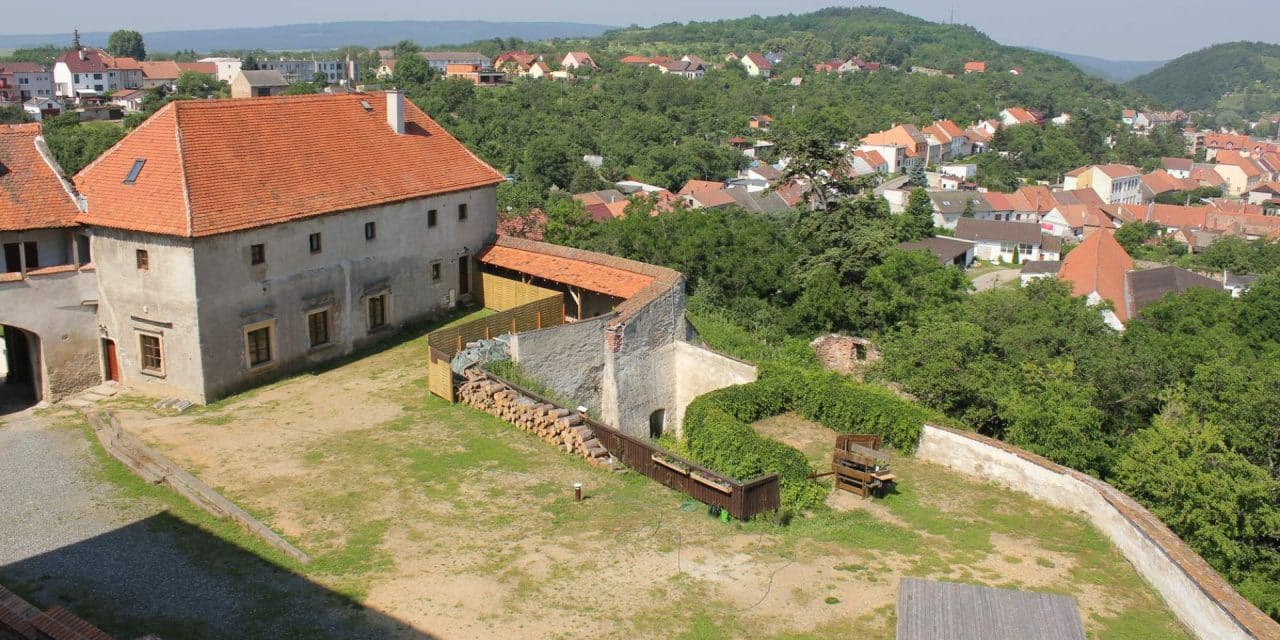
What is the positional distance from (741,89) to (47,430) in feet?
595

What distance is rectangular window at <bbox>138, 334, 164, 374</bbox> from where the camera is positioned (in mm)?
26281

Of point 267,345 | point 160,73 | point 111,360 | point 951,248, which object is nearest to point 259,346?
point 267,345

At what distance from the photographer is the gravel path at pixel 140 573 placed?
50.8ft

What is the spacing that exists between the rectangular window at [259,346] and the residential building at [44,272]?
4.16 m

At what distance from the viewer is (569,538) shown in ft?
61.4

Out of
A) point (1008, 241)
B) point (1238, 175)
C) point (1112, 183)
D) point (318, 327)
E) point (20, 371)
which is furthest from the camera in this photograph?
point (1238, 175)

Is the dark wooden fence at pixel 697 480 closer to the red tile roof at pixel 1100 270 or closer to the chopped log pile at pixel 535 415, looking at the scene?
the chopped log pile at pixel 535 415

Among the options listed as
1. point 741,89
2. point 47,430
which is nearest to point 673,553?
point 47,430

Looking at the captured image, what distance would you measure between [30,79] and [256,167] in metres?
170

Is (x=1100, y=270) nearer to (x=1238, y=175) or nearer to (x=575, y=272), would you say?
(x=575, y=272)

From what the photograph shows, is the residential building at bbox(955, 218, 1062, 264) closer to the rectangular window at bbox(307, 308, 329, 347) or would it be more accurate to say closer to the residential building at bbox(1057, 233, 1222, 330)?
the residential building at bbox(1057, 233, 1222, 330)

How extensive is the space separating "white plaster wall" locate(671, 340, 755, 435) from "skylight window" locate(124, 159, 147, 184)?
15893 mm

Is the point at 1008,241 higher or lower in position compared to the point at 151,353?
lower

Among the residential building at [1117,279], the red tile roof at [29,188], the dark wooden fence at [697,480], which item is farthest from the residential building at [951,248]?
the red tile roof at [29,188]
